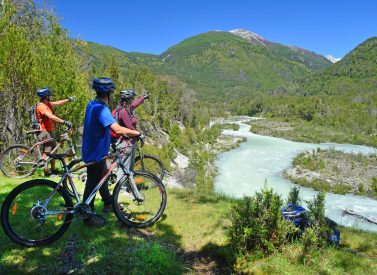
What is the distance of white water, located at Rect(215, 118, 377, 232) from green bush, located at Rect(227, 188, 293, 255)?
74.2ft

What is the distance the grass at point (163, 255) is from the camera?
4832 mm

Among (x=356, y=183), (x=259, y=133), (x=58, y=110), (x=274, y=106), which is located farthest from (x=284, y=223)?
(x=274, y=106)

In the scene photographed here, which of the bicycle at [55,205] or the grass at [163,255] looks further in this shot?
the bicycle at [55,205]

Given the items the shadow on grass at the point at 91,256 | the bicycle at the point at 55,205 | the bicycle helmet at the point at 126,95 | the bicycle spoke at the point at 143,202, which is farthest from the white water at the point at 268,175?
the shadow on grass at the point at 91,256

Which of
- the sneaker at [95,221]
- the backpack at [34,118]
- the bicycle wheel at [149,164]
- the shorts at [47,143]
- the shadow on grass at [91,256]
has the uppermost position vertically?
the backpack at [34,118]

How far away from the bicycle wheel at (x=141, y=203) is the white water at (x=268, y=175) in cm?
2213

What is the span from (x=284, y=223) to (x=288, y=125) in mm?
134920

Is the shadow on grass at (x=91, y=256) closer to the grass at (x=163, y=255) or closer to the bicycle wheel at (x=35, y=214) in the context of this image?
the grass at (x=163, y=255)

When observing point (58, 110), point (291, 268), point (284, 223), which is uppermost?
point (58, 110)

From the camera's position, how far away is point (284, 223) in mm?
5477

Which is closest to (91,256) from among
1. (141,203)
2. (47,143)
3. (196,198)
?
(141,203)

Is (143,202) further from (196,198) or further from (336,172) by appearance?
(336,172)

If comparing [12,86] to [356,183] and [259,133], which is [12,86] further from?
[259,133]

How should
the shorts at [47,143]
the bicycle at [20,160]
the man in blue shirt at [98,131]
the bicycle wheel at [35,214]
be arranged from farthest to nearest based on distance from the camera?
the bicycle at [20,160], the shorts at [47,143], the man in blue shirt at [98,131], the bicycle wheel at [35,214]
